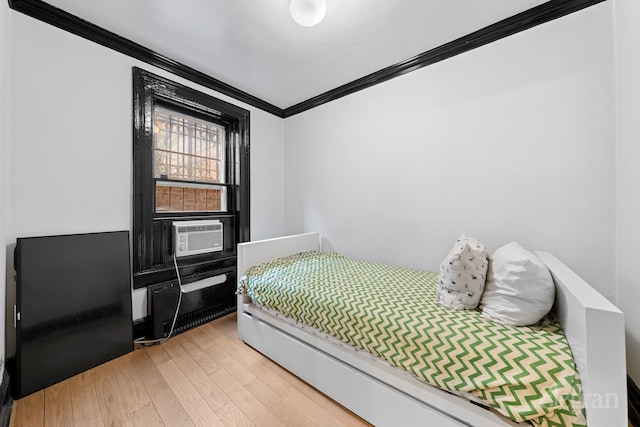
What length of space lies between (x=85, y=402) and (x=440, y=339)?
2.01m

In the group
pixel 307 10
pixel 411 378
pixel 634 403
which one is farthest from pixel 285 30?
pixel 634 403

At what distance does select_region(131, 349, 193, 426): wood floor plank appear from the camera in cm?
129

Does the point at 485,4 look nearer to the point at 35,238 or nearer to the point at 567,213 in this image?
the point at 567,213

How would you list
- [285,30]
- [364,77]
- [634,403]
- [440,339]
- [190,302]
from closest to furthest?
[440,339], [634,403], [285,30], [190,302], [364,77]

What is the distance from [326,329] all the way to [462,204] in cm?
143

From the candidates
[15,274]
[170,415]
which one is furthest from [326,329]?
[15,274]

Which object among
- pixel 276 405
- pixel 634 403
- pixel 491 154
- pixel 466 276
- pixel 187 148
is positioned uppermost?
pixel 187 148

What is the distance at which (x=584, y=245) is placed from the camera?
1.50 m

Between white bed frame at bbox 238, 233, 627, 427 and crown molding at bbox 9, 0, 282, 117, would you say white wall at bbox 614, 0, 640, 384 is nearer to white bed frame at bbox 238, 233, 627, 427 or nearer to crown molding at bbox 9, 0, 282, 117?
white bed frame at bbox 238, 233, 627, 427

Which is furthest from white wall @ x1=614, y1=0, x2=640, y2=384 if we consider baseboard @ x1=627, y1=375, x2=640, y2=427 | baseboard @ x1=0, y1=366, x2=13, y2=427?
baseboard @ x1=0, y1=366, x2=13, y2=427

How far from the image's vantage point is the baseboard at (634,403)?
46.6 inches

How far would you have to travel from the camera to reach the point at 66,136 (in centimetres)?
168

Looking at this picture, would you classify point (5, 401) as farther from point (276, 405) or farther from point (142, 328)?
point (276, 405)

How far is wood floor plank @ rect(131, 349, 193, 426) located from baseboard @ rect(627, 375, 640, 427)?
2265mm
